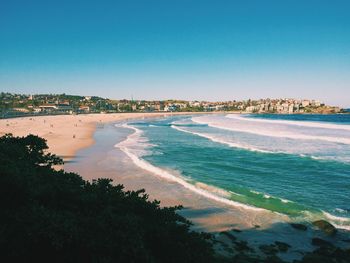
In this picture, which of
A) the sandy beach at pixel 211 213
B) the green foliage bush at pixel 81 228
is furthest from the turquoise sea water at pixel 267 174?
the green foliage bush at pixel 81 228

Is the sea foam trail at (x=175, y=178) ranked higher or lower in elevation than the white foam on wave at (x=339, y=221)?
higher

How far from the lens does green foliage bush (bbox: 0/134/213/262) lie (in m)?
5.17

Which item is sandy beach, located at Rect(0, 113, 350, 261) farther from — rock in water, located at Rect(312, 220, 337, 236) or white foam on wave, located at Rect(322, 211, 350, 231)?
white foam on wave, located at Rect(322, 211, 350, 231)

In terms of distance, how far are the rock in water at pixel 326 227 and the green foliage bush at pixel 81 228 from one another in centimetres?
732

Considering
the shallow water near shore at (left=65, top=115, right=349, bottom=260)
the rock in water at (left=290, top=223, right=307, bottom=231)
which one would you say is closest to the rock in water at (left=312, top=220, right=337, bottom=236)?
the shallow water near shore at (left=65, top=115, right=349, bottom=260)

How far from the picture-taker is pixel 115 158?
Answer: 28125 mm

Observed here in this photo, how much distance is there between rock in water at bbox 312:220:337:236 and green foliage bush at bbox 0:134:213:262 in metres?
7.32

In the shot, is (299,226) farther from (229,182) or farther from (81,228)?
(81,228)

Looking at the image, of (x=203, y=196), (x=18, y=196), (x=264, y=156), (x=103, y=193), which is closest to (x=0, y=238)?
(x=18, y=196)

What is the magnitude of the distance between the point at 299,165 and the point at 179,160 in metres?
9.28

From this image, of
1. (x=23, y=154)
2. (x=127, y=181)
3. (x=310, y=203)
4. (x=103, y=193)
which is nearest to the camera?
(x=103, y=193)

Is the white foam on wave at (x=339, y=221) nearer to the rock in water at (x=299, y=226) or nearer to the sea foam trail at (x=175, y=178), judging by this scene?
the rock in water at (x=299, y=226)

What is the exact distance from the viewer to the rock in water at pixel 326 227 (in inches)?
485

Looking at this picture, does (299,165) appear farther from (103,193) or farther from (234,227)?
(103,193)
